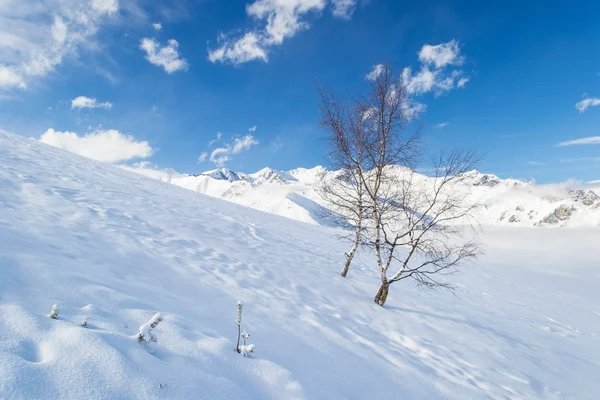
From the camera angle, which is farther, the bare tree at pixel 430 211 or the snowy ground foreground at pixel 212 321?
the bare tree at pixel 430 211

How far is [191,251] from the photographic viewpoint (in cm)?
831

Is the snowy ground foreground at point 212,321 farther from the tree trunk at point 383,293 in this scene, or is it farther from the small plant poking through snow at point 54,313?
the tree trunk at point 383,293

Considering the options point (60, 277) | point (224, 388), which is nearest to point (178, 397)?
point (224, 388)

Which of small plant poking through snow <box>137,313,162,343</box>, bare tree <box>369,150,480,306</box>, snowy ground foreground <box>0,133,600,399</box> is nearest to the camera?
snowy ground foreground <box>0,133,600,399</box>

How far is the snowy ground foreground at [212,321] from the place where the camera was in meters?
2.76

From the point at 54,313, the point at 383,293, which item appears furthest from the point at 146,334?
the point at 383,293

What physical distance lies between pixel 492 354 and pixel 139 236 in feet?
32.0

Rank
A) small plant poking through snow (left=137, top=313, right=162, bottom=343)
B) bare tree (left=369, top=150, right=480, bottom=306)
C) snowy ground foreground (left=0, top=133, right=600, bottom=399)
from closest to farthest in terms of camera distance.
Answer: snowy ground foreground (left=0, top=133, right=600, bottom=399), small plant poking through snow (left=137, top=313, right=162, bottom=343), bare tree (left=369, top=150, right=480, bottom=306)

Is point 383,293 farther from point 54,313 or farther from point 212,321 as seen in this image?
point 54,313

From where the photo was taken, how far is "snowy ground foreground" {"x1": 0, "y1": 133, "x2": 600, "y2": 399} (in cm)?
276

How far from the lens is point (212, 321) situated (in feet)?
15.2

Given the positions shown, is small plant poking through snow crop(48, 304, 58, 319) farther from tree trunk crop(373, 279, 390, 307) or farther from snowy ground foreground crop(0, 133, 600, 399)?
tree trunk crop(373, 279, 390, 307)

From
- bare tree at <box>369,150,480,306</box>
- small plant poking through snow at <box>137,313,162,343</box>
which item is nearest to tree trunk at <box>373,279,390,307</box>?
bare tree at <box>369,150,480,306</box>

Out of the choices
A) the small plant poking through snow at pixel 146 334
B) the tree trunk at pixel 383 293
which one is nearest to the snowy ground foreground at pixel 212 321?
the small plant poking through snow at pixel 146 334
